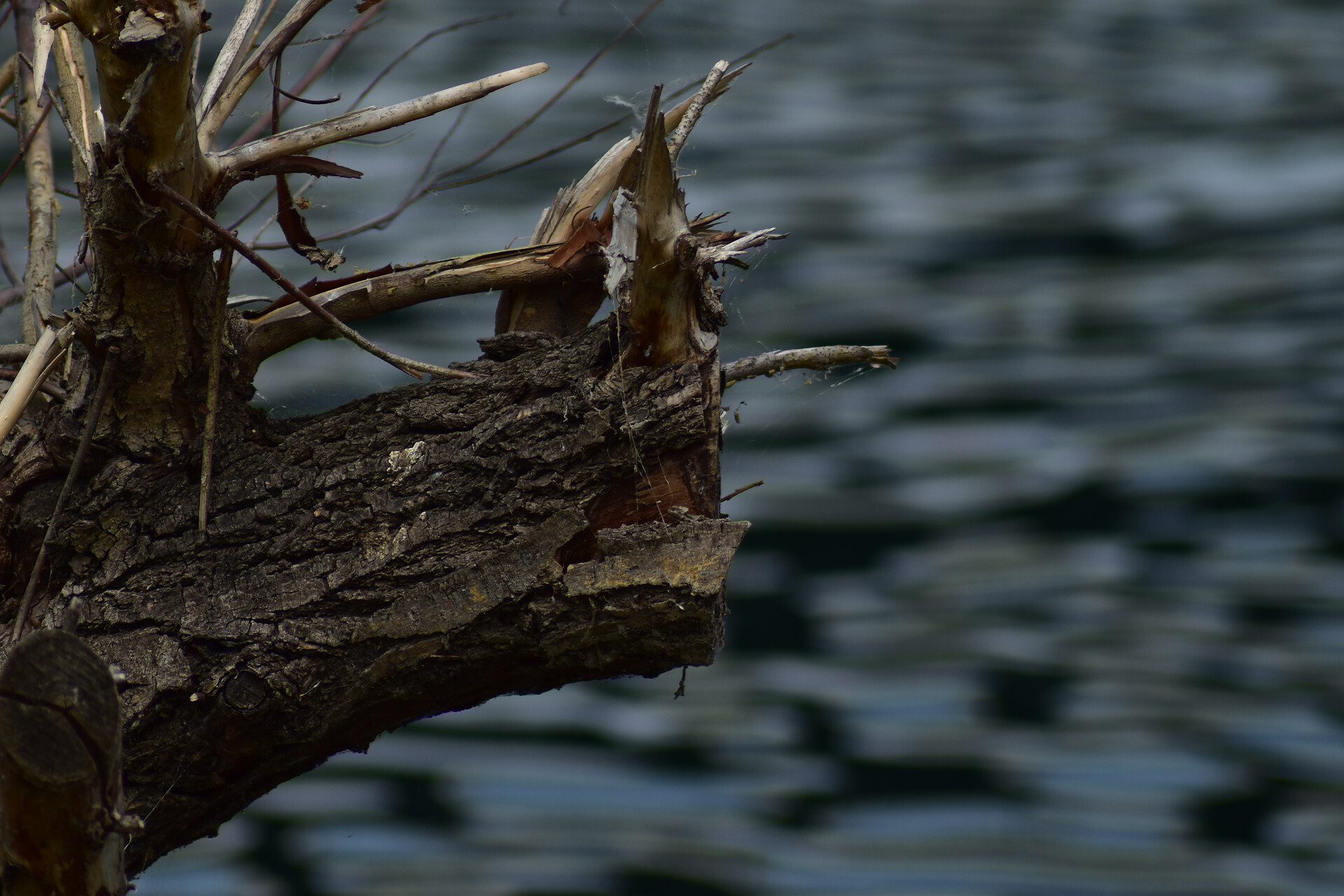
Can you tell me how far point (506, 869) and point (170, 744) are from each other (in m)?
2.27

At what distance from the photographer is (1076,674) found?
3154mm

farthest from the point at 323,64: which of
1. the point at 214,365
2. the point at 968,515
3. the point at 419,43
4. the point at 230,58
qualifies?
the point at 968,515

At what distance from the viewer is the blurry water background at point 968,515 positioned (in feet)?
9.42

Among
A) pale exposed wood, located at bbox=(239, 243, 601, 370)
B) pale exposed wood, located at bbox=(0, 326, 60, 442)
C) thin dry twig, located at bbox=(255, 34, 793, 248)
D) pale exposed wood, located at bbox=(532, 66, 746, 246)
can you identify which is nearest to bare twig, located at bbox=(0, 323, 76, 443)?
pale exposed wood, located at bbox=(0, 326, 60, 442)

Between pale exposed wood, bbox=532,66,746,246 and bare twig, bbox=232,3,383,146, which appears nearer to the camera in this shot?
pale exposed wood, bbox=532,66,746,246

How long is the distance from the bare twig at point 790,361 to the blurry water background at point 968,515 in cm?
149

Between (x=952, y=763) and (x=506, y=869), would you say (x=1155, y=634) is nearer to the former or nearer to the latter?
(x=952, y=763)

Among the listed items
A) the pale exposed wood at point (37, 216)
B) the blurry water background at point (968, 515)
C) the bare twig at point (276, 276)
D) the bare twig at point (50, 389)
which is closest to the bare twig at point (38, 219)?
the pale exposed wood at point (37, 216)

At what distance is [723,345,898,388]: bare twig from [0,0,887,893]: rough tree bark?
3 cm

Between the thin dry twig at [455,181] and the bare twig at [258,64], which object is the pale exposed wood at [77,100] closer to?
the bare twig at [258,64]

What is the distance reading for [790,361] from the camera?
0.79m

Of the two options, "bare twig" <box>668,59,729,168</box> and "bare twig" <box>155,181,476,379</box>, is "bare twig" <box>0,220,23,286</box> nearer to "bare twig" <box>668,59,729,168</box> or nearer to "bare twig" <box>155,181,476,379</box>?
"bare twig" <box>155,181,476,379</box>

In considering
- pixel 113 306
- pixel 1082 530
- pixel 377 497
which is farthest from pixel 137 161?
pixel 1082 530

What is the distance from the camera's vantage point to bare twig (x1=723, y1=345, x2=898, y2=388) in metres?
0.79
